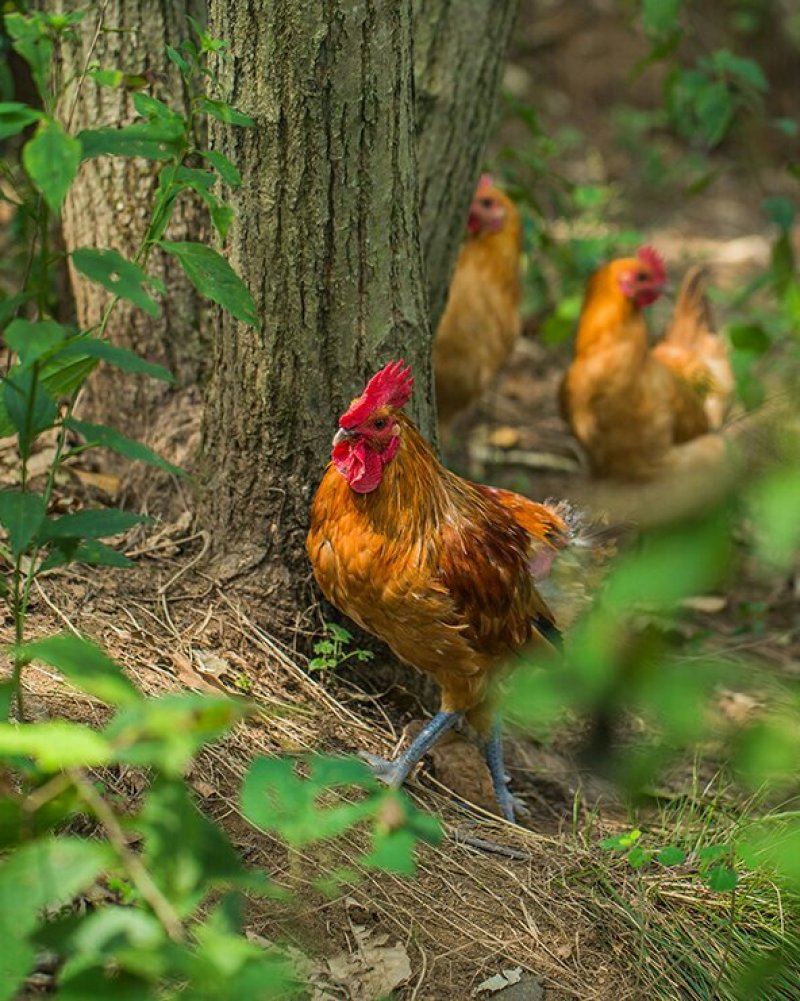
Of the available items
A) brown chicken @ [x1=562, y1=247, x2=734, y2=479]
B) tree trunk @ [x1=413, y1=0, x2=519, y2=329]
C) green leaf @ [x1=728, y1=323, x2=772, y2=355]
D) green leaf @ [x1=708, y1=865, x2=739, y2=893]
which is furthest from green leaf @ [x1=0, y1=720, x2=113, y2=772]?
brown chicken @ [x1=562, y1=247, x2=734, y2=479]

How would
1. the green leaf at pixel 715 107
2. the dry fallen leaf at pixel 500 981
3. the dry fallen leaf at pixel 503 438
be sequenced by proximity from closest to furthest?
1. the dry fallen leaf at pixel 500 981
2. the green leaf at pixel 715 107
3. the dry fallen leaf at pixel 503 438

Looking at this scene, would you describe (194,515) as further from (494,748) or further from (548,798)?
(548,798)

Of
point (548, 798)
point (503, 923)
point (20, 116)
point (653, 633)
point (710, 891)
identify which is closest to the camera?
point (653, 633)

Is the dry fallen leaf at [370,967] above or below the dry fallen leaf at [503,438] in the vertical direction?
above

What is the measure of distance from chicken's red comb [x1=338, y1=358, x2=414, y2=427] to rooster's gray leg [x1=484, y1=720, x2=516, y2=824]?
1.22 m

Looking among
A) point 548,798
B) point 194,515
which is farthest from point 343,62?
point 548,798

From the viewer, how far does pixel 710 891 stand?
3.43 meters

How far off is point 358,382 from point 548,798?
166 centimetres

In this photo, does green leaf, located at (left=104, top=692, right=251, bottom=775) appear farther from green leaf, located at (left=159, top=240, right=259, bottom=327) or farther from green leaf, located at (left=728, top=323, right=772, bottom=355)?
green leaf, located at (left=728, top=323, right=772, bottom=355)

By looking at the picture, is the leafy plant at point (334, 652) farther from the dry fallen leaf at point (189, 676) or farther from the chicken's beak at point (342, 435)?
the chicken's beak at point (342, 435)

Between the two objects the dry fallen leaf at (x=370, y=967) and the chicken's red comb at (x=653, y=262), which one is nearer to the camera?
the dry fallen leaf at (x=370, y=967)

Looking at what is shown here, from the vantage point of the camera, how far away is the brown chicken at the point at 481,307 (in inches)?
241

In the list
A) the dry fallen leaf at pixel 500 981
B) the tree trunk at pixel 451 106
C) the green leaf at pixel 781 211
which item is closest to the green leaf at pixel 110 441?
the dry fallen leaf at pixel 500 981

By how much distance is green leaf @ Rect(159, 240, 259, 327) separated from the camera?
2.72 m
